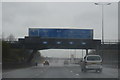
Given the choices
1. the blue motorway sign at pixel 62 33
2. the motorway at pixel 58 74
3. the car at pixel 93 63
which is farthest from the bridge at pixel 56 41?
the car at pixel 93 63

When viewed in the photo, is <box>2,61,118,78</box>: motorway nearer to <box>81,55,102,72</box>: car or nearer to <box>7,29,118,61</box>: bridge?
<box>81,55,102,72</box>: car

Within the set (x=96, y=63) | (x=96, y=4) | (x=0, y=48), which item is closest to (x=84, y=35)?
(x=96, y=4)

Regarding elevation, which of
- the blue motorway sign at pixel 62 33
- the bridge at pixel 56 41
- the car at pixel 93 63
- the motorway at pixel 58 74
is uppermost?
the blue motorway sign at pixel 62 33

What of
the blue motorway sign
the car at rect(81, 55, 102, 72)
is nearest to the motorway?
the car at rect(81, 55, 102, 72)

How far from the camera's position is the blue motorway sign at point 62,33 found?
66.9 metres

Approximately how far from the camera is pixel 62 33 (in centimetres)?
6775

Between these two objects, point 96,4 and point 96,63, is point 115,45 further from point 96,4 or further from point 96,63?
point 96,63

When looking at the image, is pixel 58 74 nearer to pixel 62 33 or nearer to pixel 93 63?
pixel 93 63

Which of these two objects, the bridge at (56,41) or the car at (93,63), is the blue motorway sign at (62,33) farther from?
the car at (93,63)

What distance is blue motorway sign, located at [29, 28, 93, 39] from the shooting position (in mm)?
66938

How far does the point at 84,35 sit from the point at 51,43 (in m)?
7.83

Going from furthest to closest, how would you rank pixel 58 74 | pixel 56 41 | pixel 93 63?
pixel 56 41 < pixel 93 63 < pixel 58 74

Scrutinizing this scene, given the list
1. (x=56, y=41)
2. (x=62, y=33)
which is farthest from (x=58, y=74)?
(x=56, y=41)

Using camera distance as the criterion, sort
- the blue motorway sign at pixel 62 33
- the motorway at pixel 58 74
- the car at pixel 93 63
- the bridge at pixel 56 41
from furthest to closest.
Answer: the bridge at pixel 56 41, the blue motorway sign at pixel 62 33, the car at pixel 93 63, the motorway at pixel 58 74
